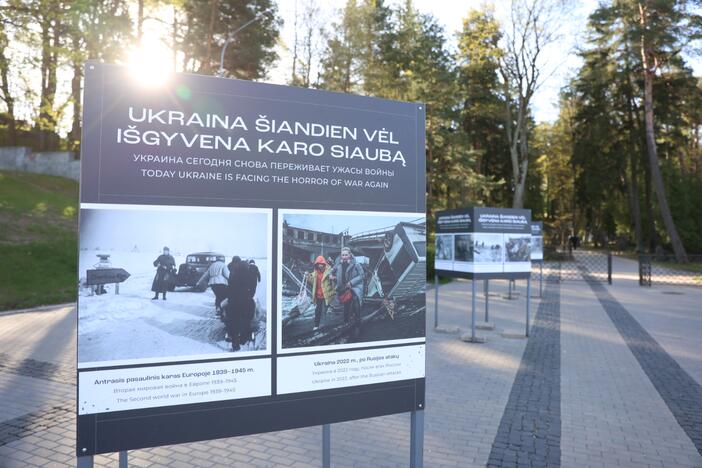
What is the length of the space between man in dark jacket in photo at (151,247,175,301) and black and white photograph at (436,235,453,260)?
8093 mm

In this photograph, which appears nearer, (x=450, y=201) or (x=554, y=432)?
(x=554, y=432)

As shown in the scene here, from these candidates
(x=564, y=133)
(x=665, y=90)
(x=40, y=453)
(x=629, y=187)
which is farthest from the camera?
(x=564, y=133)

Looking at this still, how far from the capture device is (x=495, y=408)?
19.2 feet

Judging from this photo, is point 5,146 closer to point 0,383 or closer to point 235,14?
point 235,14

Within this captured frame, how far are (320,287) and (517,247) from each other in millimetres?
7847

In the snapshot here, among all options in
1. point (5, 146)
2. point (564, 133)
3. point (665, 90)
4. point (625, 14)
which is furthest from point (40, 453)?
point (564, 133)

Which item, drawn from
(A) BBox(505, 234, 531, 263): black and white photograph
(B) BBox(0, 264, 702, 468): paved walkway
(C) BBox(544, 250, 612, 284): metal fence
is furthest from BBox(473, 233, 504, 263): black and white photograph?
(C) BBox(544, 250, 612, 284): metal fence

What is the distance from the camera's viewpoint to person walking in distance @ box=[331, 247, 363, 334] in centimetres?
298

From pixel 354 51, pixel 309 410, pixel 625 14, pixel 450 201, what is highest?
pixel 625 14

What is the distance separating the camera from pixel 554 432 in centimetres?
512

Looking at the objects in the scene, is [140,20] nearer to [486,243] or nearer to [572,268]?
[486,243]

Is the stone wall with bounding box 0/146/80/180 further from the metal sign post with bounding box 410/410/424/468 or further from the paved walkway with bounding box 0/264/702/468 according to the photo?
the metal sign post with bounding box 410/410/424/468

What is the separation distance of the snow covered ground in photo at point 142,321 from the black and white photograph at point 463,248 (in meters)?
7.38

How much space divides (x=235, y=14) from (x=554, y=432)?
2418 cm
